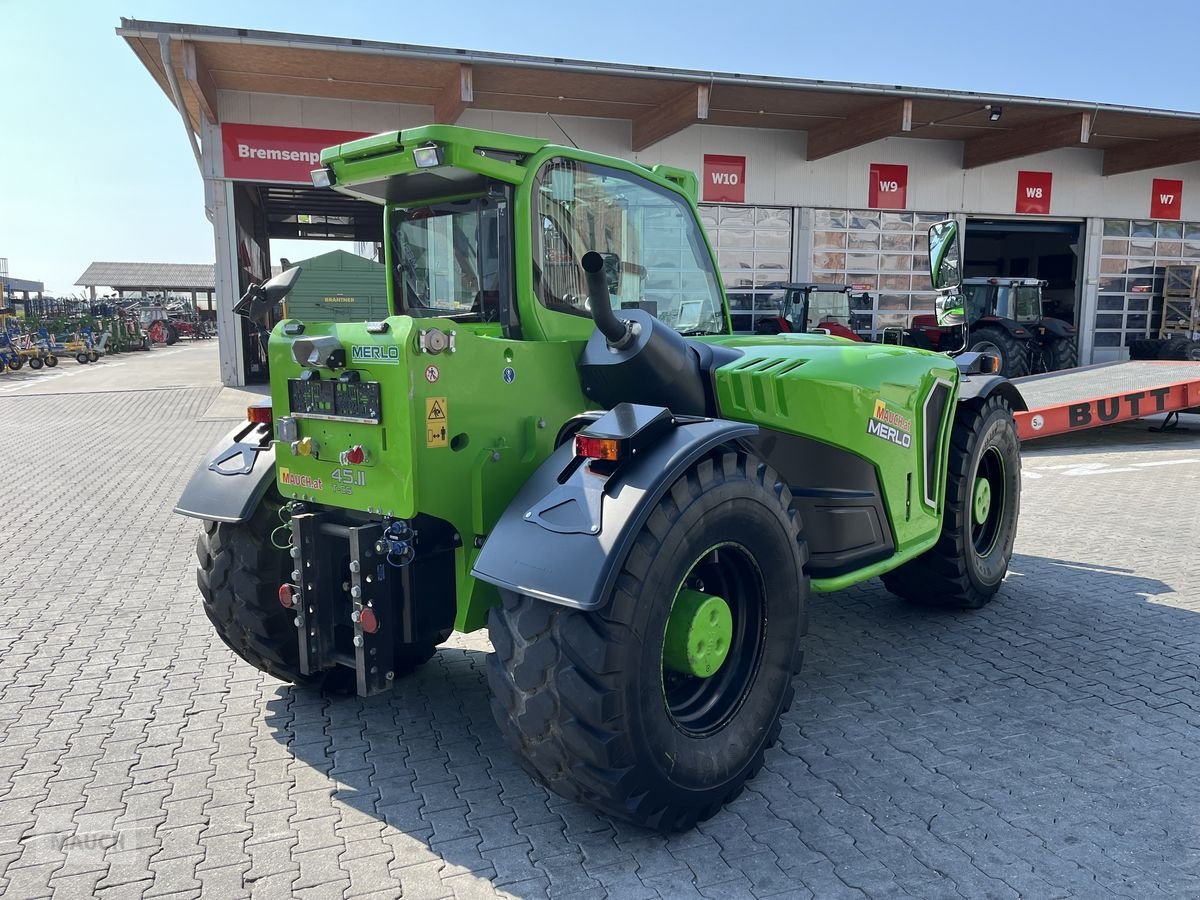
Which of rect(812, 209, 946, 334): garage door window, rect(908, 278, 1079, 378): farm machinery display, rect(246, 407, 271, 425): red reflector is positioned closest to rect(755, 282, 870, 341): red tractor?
rect(908, 278, 1079, 378): farm machinery display

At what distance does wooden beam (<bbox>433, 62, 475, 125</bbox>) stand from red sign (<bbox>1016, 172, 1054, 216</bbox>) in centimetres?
1387

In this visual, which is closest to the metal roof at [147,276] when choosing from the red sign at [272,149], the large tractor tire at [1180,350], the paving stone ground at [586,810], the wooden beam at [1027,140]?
the red sign at [272,149]

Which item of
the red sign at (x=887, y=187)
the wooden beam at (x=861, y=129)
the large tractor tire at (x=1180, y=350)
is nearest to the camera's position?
the wooden beam at (x=861, y=129)

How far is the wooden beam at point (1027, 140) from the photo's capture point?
19594mm

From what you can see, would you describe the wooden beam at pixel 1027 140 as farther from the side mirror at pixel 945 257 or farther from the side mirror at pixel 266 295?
the side mirror at pixel 266 295

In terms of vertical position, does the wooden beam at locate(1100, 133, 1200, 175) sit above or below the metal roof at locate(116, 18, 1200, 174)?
below

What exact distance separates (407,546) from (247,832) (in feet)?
3.56

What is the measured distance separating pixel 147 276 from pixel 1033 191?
74.7 metres

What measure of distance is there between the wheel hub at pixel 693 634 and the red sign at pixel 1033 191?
2294 centimetres

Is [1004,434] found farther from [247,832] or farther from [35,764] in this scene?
[35,764]

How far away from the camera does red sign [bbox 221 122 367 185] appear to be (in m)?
17.5

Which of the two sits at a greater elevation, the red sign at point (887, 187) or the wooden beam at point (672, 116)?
the wooden beam at point (672, 116)

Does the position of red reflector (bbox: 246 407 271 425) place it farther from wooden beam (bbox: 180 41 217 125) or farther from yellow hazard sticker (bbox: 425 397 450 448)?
wooden beam (bbox: 180 41 217 125)

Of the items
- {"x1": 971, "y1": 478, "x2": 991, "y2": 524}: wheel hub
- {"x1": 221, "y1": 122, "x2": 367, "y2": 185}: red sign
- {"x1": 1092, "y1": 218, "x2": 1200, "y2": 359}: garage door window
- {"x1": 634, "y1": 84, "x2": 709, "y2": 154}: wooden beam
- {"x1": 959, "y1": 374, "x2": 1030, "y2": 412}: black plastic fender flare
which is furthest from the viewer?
{"x1": 1092, "y1": 218, "x2": 1200, "y2": 359}: garage door window
